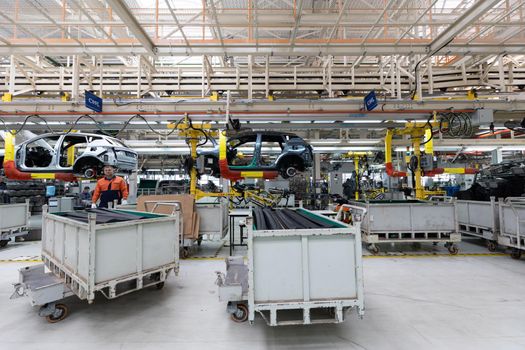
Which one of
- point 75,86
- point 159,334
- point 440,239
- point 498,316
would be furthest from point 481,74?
point 75,86

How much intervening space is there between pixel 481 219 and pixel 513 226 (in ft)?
2.71

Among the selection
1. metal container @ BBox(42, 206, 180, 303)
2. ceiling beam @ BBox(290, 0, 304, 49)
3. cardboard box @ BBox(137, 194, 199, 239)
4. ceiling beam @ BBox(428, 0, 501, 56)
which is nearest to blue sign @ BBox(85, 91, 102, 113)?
cardboard box @ BBox(137, 194, 199, 239)

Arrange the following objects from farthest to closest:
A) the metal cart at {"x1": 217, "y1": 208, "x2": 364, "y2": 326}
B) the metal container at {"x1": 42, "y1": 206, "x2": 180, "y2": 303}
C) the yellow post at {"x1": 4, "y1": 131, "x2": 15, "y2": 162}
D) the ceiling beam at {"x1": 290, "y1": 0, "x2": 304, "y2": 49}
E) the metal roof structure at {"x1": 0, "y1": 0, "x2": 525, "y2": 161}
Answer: the yellow post at {"x1": 4, "y1": 131, "x2": 15, "y2": 162}
the metal roof structure at {"x1": 0, "y1": 0, "x2": 525, "y2": 161}
the ceiling beam at {"x1": 290, "y1": 0, "x2": 304, "y2": 49}
the metal container at {"x1": 42, "y1": 206, "x2": 180, "y2": 303}
the metal cart at {"x1": 217, "y1": 208, "x2": 364, "y2": 326}

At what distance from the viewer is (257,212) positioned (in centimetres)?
410

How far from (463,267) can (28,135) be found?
10.7 m

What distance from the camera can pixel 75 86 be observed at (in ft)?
19.6

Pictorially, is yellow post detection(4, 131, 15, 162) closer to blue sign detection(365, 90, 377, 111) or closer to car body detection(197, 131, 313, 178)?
car body detection(197, 131, 313, 178)

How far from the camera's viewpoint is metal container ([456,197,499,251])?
5.68m

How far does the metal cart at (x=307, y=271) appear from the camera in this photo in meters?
2.35

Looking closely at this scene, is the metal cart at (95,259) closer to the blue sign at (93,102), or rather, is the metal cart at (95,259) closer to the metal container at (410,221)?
the blue sign at (93,102)

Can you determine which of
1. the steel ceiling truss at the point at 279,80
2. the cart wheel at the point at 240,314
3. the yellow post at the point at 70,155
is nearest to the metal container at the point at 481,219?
the steel ceiling truss at the point at 279,80

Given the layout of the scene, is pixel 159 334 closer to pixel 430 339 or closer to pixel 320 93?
pixel 430 339

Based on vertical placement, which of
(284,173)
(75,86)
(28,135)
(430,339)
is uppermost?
(75,86)

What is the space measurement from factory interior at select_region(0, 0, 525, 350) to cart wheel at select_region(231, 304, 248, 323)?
0.05 feet
